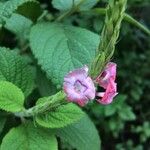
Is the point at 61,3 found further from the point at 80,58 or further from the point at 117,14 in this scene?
the point at 117,14

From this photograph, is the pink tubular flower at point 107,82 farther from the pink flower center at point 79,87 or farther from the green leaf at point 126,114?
the green leaf at point 126,114

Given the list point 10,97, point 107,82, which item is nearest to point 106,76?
point 107,82

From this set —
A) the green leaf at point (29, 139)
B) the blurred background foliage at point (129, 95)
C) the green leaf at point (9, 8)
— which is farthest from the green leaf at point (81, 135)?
the blurred background foliage at point (129, 95)

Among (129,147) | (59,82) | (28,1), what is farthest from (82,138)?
(129,147)

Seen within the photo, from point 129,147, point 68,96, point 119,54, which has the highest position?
point 68,96

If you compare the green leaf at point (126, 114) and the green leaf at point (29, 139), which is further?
the green leaf at point (126, 114)

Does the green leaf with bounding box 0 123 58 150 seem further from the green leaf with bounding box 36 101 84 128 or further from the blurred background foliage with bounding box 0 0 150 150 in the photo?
the blurred background foliage with bounding box 0 0 150 150
